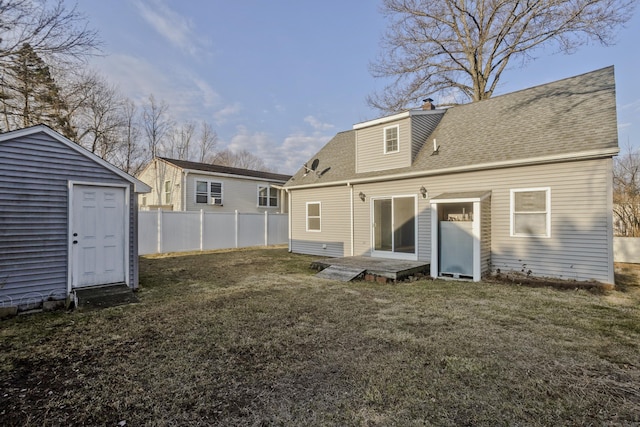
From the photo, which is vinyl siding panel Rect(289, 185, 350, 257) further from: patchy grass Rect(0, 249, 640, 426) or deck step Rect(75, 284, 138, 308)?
deck step Rect(75, 284, 138, 308)

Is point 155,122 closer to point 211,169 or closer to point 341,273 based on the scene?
point 211,169

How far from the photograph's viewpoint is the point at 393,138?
1012 centimetres

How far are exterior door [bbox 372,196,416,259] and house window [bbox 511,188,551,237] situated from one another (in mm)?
2702

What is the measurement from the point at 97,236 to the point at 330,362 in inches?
212

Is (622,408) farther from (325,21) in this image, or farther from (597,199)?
(325,21)

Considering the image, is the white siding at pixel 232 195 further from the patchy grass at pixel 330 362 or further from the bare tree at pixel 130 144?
the patchy grass at pixel 330 362

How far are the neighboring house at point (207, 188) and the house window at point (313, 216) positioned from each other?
3340 millimetres

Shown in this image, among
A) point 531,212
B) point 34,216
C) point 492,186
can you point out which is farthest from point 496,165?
point 34,216

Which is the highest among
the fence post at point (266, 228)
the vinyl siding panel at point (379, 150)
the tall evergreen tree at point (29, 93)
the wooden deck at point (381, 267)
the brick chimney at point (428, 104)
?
the tall evergreen tree at point (29, 93)

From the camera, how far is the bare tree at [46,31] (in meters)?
10.4

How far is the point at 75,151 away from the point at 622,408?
27.1ft

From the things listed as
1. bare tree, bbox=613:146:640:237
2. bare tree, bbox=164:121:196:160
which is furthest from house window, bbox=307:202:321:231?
bare tree, bbox=164:121:196:160

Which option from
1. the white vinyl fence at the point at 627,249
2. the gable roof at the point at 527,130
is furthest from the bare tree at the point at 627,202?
the gable roof at the point at 527,130

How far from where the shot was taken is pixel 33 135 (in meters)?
5.25
